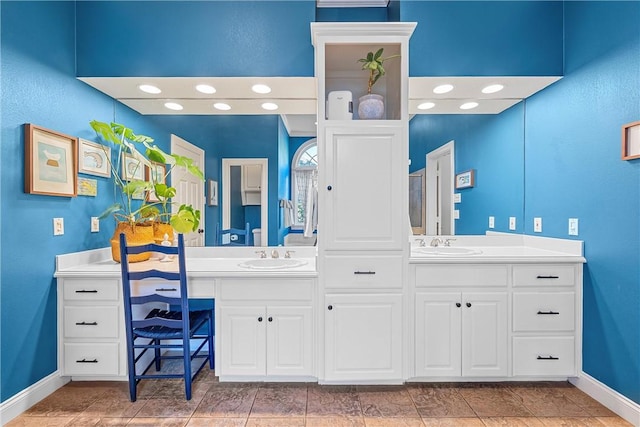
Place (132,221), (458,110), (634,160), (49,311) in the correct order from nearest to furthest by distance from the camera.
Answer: (634,160) → (49,311) → (132,221) → (458,110)

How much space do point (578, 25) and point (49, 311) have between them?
383 cm

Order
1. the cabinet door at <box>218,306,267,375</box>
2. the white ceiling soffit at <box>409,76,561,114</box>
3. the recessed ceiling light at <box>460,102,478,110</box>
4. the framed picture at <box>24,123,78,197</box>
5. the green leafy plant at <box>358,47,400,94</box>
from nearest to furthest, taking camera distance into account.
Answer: the framed picture at <box>24,123,78,197</box>
the cabinet door at <box>218,306,267,375</box>
the green leafy plant at <box>358,47,400,94</box>
the white ceiling soffit at <box>409,76,561,114</box>
the recessed ceiling light at <box>460,102,478,110</box>

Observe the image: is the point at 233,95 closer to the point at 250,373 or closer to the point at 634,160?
the point at 250,373

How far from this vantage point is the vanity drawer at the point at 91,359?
2084 mm

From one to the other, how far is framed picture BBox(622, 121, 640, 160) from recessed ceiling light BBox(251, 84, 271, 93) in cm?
219

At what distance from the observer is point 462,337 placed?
2.11 m

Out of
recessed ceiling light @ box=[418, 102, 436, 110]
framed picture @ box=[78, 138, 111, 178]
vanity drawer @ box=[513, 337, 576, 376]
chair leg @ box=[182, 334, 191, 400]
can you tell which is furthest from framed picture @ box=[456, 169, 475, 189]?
framed picture @ box=[78, 138, 111, 178]

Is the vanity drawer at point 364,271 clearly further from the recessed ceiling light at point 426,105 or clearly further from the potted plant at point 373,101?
the recessed ceiling light at point 426,105

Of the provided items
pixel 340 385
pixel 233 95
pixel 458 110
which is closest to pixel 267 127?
pixel 233 95

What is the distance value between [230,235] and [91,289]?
97cm

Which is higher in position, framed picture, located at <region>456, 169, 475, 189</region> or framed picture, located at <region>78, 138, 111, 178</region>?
framed picture, located at <region>78, 138, 111, 178</region>

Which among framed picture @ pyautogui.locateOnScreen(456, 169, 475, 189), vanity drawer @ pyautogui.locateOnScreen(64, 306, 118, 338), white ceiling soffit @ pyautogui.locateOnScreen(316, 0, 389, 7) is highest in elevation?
white ceiling soffit @ pyautogui.locateOnScreen(316, 0, 389, 7)

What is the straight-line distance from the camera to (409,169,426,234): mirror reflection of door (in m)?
2.53

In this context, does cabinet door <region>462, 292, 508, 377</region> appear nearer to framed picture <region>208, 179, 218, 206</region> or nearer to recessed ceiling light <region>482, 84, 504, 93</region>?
recessed ceiling light <region>482, 84, 504, 93</region>
